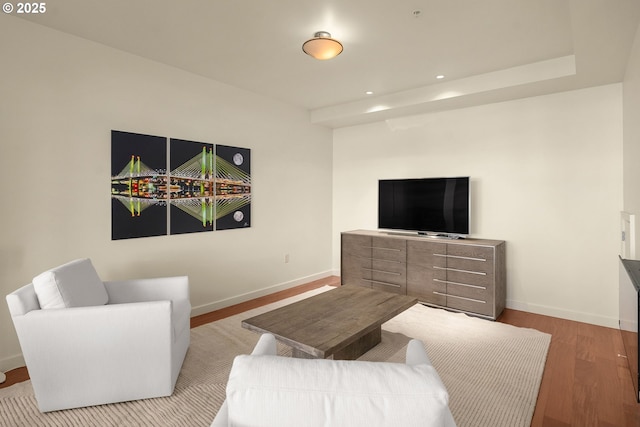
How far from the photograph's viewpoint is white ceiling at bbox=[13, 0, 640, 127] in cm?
241

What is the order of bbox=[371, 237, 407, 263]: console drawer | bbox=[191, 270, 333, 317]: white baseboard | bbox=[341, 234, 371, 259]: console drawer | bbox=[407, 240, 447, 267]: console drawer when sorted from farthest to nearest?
1. bbox=[341, 234, 371, 259]: console drawer
2. bbox=[371, 237, 407, 263]: console drawer
3. bbox=[407, 240, 447, 267]: console drawer
4. bbox=[191, 270, 333, 317]: white baseboard

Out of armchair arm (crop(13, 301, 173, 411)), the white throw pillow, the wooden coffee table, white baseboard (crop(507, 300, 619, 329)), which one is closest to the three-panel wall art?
the white throw pillow

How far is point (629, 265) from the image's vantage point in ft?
8.07

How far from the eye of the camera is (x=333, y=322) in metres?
2.47

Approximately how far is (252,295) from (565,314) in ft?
11.7

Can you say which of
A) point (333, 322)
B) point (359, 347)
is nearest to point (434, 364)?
point (359, 347)

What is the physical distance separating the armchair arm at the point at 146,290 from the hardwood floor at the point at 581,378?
0.83 meters

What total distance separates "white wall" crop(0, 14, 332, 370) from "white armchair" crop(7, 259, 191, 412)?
2.72 feet

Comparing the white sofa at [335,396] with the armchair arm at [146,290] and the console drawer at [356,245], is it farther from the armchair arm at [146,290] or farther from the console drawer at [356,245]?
the console drawer at [356,245]

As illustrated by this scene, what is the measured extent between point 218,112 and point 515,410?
3819mm

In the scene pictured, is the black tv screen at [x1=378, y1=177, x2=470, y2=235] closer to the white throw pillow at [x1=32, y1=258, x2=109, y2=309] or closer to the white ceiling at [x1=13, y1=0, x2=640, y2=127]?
the white ceiling at [x1=13, y1=0, x2=640, y2=127]

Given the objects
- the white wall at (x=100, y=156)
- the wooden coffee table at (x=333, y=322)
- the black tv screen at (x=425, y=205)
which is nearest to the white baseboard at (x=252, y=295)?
the white wall at (x=100, y=156)

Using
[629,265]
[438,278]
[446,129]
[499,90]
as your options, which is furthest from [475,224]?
[629,265]

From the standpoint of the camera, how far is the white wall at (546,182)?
3.46 metres
